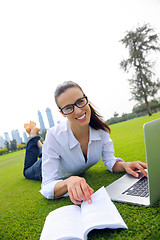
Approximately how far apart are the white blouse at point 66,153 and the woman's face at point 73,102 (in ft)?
0.79

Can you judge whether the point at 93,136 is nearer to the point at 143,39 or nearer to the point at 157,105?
the point at 143,39

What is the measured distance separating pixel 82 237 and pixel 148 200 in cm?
53

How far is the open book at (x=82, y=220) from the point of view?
107 cm

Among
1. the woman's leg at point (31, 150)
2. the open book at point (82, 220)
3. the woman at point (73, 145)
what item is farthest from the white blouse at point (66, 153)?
the woman's leg at point (31, 150)

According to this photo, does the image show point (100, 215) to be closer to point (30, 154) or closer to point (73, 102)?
point (73, 102)

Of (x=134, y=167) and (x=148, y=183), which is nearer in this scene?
(x=148, y=183)

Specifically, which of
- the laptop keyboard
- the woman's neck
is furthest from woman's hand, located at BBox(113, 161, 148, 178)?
the woman's neck

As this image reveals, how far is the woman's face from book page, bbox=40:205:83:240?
0.99m

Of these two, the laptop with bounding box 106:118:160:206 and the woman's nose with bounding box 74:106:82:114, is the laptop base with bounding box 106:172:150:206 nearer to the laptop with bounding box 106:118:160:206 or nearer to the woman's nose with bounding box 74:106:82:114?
the laptop with bounding box 106:118:160:206

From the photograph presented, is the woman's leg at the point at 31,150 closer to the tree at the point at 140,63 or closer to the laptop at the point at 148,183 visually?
the laptop at the point at 148,183

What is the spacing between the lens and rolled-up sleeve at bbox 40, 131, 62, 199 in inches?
75.7

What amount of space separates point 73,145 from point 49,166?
37 cm

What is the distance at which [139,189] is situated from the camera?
4.93 feet

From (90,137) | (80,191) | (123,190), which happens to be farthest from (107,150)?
(80,191)
